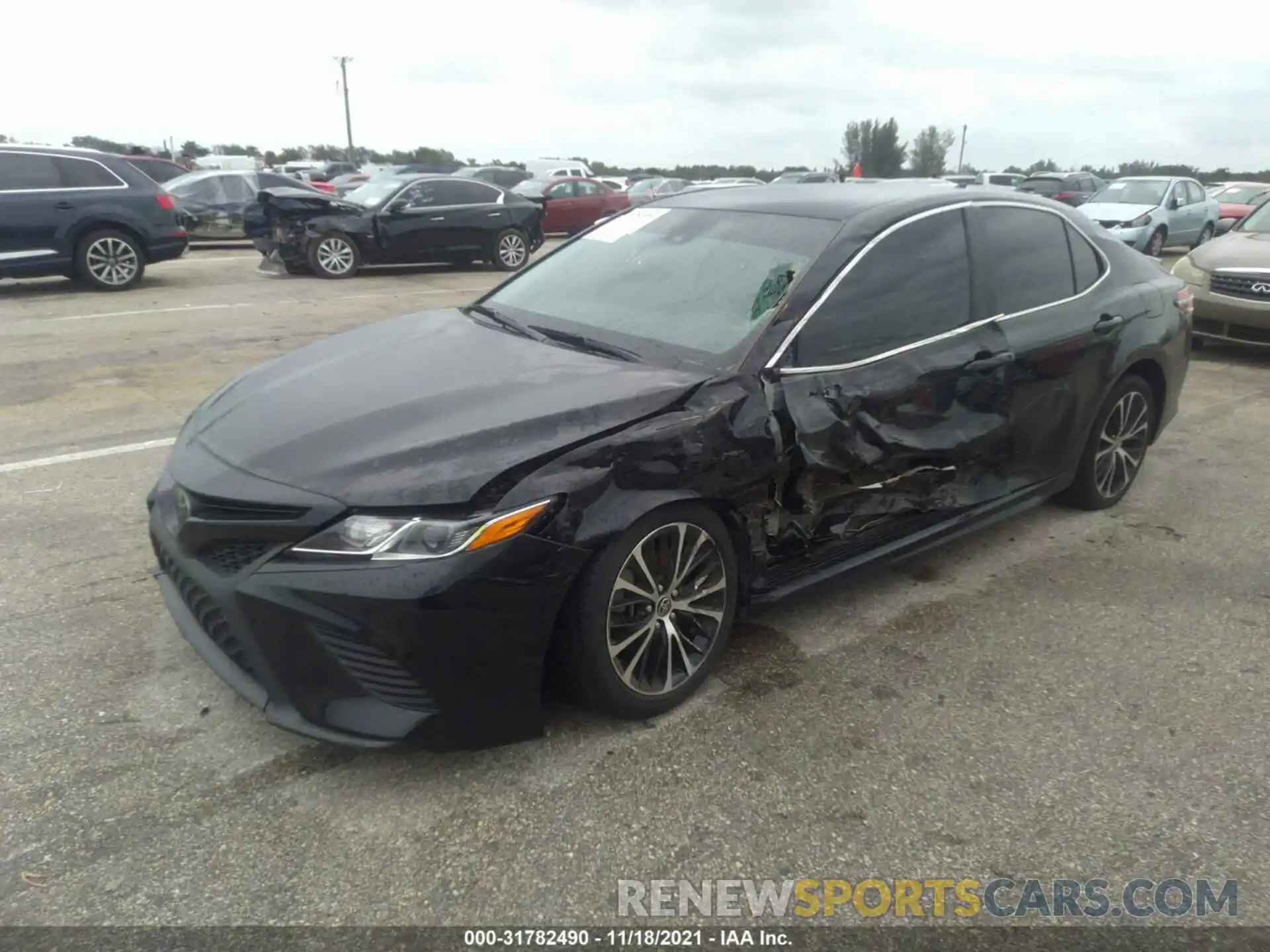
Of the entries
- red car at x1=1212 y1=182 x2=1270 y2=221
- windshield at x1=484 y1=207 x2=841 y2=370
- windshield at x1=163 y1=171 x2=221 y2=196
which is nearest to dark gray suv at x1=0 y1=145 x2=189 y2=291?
windshield at x1=163 y1=171 x2=221 y2=196

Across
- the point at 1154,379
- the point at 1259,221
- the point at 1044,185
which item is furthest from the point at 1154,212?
the point at 1154,379

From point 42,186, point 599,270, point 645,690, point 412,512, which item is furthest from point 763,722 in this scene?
point 42,186

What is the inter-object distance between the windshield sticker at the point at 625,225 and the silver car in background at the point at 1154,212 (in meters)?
14.3

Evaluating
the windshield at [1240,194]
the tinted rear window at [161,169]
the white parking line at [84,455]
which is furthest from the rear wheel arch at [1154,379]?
the tinted rear window at [161,169]

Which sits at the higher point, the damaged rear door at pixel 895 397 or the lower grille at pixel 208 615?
the damaged rear door at pixel 895 397

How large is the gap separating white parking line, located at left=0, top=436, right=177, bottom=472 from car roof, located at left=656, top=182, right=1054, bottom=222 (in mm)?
3127

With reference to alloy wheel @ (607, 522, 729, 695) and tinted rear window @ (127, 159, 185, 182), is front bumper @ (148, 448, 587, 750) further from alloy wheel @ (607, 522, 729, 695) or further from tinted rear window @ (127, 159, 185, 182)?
tinted rear window @ (127, 159, 185, 182)

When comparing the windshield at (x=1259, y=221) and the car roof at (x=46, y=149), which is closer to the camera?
the windshield at (x=1259, y=221)

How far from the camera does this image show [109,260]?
11.5 meters

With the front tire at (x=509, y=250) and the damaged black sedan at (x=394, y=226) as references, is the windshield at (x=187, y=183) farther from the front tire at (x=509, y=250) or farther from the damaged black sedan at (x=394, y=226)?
the front tire at (x=509, y=250)

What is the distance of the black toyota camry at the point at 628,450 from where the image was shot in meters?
2.55

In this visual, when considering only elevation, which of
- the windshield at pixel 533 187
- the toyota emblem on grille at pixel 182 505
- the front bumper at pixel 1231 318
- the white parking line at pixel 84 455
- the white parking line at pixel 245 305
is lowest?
the white parking line at pixel 84 455

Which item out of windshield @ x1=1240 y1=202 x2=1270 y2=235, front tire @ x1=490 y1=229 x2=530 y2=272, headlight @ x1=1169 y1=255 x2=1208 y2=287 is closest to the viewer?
headlight @ x1=1169 y1=255 x2=1208 y2=287

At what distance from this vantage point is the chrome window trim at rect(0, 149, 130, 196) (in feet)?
35.0
